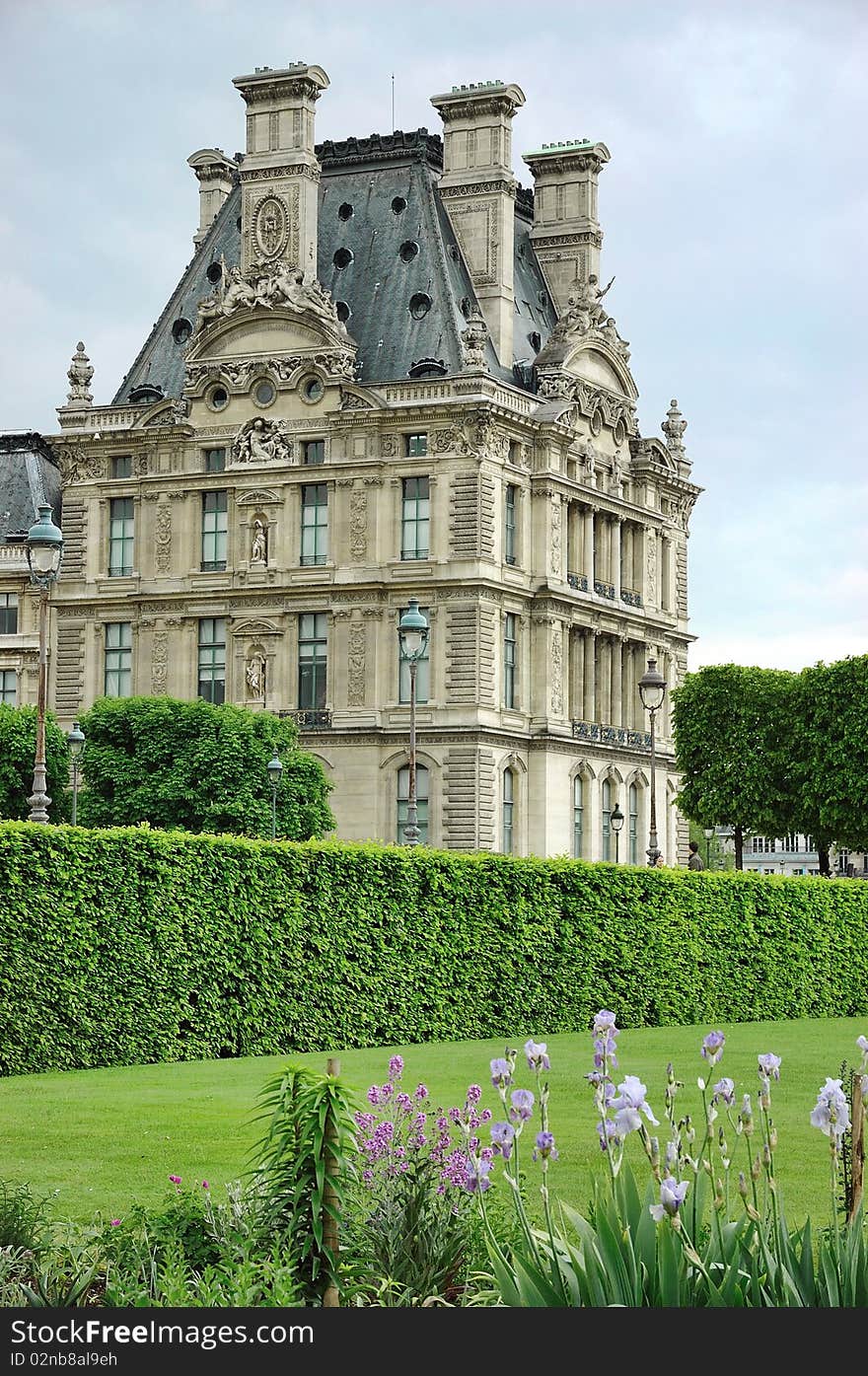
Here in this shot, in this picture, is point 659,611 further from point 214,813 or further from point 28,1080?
point 28,1080

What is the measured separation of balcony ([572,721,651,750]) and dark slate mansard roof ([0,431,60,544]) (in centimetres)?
2477

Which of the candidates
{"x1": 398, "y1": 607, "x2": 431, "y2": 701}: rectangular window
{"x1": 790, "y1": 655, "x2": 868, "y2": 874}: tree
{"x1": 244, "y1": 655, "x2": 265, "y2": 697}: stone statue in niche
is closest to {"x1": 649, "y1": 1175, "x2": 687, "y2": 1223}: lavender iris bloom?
{"x1": 790, "y1": 655, "x2": 868, "y2": 874}: tree

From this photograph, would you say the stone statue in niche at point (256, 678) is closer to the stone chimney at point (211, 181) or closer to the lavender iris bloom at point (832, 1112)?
the stone chimney at point (211, 181)

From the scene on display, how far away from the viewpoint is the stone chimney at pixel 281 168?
69062 millimetres

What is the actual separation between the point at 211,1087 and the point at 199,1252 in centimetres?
1117

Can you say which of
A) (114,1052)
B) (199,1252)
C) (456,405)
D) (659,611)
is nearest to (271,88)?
(456,405)

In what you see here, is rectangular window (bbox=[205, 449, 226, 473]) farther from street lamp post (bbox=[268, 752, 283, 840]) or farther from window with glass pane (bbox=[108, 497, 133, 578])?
street lamp post (bbox=[268, 752, 283, 840])

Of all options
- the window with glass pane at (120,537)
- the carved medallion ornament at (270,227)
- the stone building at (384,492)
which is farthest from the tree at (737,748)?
the carved medallion ornament at (270,227)

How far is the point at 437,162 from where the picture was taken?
73.8 metres

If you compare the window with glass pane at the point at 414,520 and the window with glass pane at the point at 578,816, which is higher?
the window with glass pane at the point at 414,520

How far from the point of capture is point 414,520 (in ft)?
221

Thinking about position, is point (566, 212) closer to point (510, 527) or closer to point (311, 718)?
point (510, 527)

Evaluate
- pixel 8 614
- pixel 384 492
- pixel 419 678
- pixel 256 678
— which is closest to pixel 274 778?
pixel 419 678

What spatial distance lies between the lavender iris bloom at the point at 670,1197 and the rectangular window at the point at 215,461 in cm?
6537
